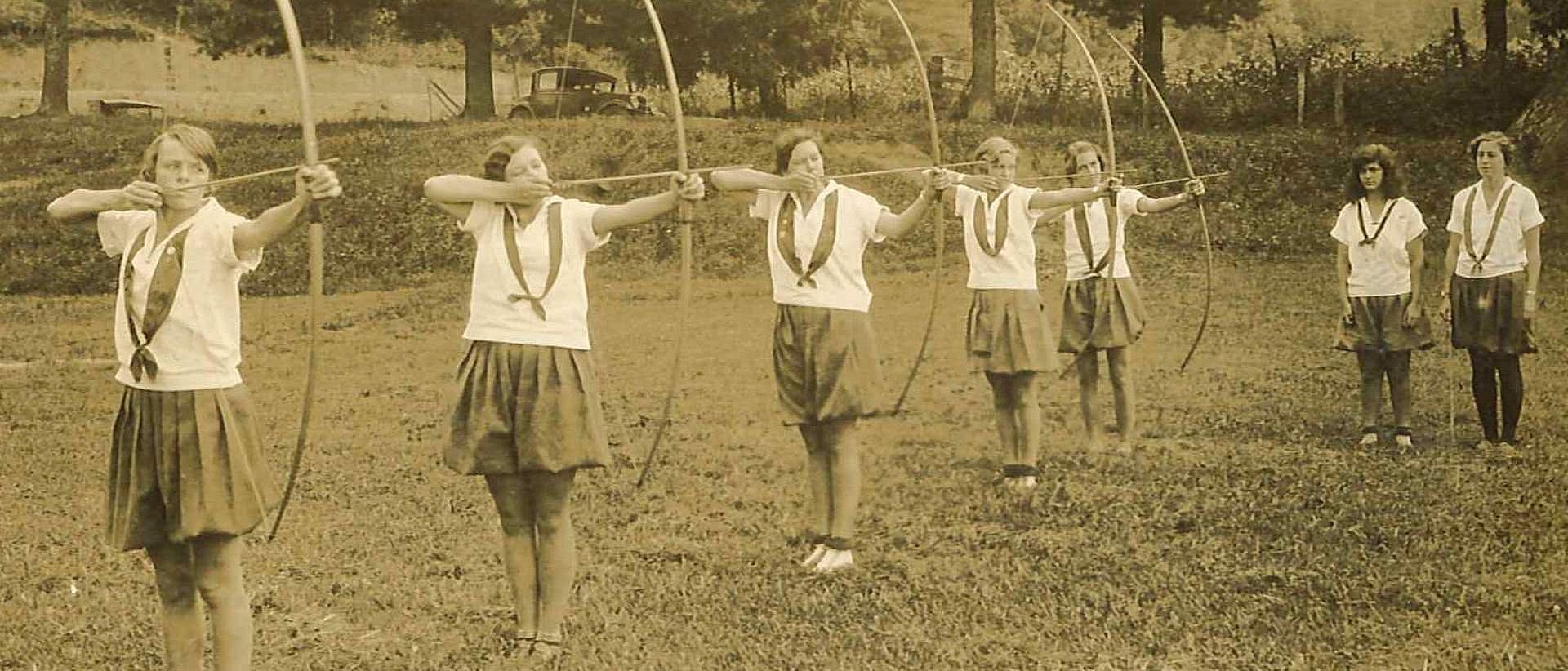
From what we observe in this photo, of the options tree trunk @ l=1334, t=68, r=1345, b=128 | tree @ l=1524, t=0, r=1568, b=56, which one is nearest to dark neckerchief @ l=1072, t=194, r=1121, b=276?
tree @ l=1524, t=0, r=1568, b=56

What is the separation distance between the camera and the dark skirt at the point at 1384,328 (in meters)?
7.50

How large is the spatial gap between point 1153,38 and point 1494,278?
11.9 meters

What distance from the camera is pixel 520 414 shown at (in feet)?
14.1

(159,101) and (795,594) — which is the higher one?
(159,101)

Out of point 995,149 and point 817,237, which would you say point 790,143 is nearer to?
point 817,237

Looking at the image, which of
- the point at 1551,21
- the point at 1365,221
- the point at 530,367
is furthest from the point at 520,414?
the point at 1551,21

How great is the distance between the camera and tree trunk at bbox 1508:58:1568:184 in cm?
1216

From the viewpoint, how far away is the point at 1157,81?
18.6 metres

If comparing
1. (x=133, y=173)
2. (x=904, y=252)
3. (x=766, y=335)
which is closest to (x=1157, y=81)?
(x=904, y=252)

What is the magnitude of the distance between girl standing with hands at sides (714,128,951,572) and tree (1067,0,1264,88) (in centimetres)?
1404

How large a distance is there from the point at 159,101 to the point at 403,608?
51.7 feet

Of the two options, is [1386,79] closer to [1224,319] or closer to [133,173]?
[1224,319]

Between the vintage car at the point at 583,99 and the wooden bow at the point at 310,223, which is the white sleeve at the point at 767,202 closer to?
the wooden bow at the point at 310,223

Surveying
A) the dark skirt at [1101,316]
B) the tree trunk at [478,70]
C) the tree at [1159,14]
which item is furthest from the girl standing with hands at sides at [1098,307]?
the tree at [1159,14]
